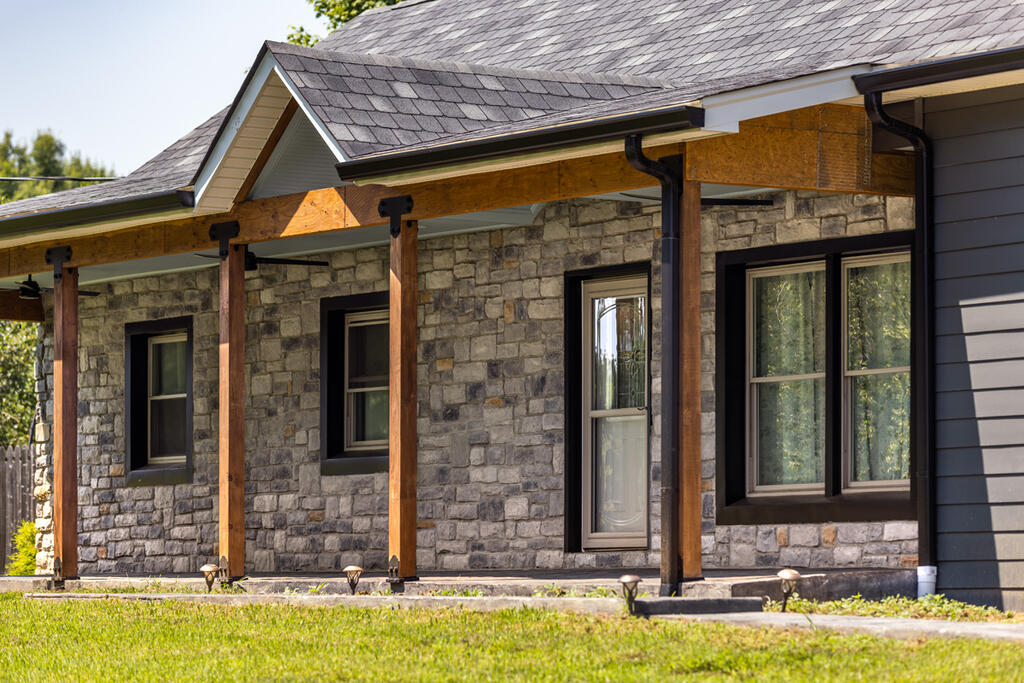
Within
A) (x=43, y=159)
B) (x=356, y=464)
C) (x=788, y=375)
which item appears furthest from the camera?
(x=43, y=159)

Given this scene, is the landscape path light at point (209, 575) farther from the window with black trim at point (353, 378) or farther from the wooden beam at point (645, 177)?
the window with black trim at point (353, 378)

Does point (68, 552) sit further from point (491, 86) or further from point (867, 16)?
point (867, 16)

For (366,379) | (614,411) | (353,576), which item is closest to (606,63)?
(614,411)

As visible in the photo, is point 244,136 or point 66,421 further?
point 66,421

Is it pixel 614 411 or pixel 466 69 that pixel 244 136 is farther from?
pixel 614 411

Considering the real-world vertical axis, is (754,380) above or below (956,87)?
below

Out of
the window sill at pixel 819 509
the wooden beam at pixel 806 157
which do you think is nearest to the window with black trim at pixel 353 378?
the window sill at pixel 819 509

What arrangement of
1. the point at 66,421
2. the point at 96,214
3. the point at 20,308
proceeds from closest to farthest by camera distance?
the point at 96,214 < the point at 66,421 < the point at 20,308

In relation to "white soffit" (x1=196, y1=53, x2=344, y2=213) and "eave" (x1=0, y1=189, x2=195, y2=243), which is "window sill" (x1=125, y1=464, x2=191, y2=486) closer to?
"eave" (x1=0, y1=189, x2=195, y2=243)

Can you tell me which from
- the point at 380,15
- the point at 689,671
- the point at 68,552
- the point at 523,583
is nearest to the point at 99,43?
the point at 380,15

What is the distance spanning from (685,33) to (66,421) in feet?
19.8

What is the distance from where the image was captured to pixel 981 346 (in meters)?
10.1

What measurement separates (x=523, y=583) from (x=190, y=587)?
325 cm

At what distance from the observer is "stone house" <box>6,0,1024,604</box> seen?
999 centimetres
